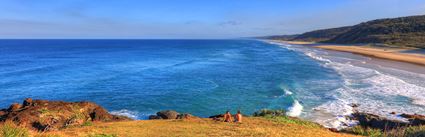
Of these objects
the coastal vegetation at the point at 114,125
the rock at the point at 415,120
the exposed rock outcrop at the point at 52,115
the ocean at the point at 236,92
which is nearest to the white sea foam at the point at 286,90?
the ocean at the point at 236,92

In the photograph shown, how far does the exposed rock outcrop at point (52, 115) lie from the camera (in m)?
17.4

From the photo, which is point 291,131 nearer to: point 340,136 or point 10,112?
point 340,136

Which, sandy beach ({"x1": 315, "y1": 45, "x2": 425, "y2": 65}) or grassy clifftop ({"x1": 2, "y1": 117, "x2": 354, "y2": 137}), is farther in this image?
sandy beach ({"x1": 315, "y1": 45, "x2": 425, "y2": 65})

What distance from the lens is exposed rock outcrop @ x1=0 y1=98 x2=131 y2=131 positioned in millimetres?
17422

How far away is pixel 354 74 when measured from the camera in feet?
148

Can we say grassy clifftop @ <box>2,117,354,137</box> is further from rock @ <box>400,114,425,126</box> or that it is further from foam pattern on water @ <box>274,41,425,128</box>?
foam pattern on water @ <box>274,41,425,128</box>

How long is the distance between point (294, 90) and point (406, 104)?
9946 mm

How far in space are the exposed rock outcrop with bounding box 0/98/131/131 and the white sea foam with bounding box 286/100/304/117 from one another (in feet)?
38.1

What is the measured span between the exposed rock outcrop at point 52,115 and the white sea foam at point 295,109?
38.1 feet

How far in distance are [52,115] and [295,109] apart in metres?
16.1

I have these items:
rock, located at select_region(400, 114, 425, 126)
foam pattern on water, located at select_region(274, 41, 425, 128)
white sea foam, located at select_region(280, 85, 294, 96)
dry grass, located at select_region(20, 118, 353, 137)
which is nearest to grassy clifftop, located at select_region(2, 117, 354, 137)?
dry grass, located at select_region(20, 118, 353, 137)

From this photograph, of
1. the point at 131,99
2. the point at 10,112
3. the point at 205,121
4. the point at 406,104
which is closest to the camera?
the point at 205,121

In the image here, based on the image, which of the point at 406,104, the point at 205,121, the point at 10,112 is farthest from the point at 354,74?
the point at 10,112

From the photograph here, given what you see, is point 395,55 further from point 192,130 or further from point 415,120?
point 192,130
